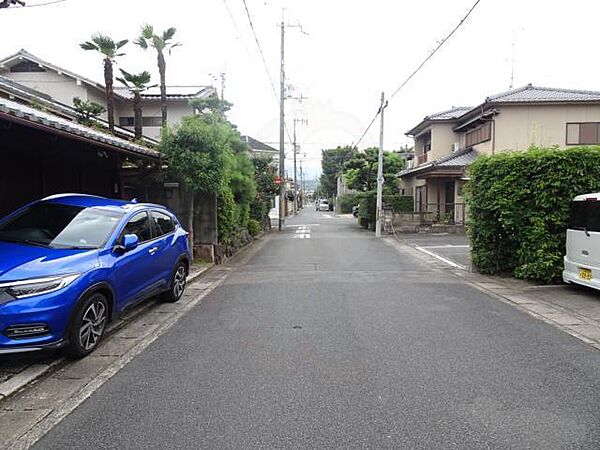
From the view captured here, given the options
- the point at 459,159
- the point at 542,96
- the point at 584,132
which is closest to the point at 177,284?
the point at 459,159

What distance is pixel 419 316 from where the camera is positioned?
704 centimetres

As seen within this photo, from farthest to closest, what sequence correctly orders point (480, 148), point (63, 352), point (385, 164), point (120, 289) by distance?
point (385, 164) < point (480, 148) < point (120, 289) < point (63, 352)

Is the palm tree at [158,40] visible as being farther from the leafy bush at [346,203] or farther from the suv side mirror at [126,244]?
the leafy bush at [346,203]

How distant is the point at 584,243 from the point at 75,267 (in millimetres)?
7774

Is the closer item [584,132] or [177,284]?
[177,284]

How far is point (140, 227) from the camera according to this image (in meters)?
6.79

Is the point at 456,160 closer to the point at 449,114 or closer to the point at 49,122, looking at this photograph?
the point at 449,114

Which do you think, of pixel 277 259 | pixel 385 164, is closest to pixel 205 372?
pixel 277 259

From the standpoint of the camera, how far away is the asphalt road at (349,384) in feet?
11.3

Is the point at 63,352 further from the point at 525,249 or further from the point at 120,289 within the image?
the point at 525,249

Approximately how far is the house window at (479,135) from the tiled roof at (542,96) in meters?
1.43

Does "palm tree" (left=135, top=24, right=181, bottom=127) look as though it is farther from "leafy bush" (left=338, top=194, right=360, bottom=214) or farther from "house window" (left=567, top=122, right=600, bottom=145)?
"leafy bush" (left=338, top=194, right=360, bottom=214)

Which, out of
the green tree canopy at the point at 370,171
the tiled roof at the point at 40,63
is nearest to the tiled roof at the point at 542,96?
the green tree canopy at the point at 370,171

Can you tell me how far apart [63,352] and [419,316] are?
4621 mm
